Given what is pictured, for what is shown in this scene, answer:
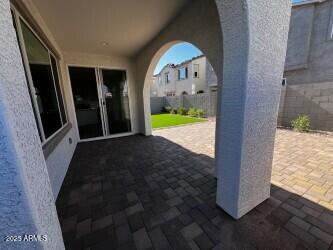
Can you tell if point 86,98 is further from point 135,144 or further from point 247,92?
point 247,92

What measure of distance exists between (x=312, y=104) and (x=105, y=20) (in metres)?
6.23

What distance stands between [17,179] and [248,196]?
1.88 metres

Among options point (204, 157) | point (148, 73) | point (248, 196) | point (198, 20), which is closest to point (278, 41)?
point (198, 20)

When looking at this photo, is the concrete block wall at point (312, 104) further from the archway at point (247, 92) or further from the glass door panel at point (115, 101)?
the glass door panel at point (115, 101)

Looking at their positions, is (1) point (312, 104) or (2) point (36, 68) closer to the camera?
(2) point (36, 68)

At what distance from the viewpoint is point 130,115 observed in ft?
17.3

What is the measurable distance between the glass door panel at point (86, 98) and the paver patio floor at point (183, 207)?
7.27ft

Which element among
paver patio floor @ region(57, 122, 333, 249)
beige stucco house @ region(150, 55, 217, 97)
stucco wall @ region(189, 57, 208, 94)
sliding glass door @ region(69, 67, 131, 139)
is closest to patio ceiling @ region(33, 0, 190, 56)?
sliding glass door @ region(69, 67, 131, 139)

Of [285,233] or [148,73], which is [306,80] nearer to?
[148,73]

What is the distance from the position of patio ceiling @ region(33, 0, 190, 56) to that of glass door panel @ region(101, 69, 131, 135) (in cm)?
119

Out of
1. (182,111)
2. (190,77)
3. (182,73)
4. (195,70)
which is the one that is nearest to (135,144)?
(182,111)

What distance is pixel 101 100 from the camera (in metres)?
4.74

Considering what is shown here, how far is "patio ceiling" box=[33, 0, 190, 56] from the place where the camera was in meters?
2.21

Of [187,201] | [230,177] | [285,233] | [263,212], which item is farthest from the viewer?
[187,201]
